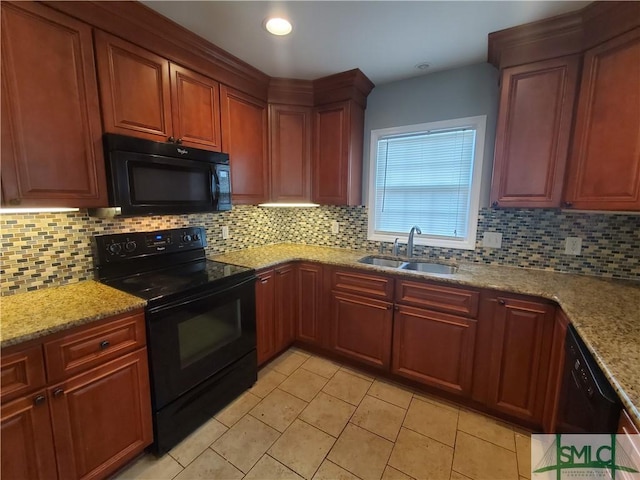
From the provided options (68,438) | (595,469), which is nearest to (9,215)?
(68,438)

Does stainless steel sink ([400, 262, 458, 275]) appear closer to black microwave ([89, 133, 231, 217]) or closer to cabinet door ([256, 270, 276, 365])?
cabinet door ([256, 270, 276, 365])

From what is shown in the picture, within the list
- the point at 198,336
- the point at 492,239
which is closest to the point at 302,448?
the point at 198,336

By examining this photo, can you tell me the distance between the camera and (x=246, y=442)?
1666 millimetres

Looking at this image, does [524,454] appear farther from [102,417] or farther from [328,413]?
[102,417]

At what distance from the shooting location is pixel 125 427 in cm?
141

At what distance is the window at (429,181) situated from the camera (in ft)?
7.38

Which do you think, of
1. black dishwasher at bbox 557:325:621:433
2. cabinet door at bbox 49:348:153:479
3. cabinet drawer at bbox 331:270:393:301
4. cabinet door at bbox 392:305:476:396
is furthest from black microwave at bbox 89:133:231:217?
black dishwasher at bbox 557:325:621:433

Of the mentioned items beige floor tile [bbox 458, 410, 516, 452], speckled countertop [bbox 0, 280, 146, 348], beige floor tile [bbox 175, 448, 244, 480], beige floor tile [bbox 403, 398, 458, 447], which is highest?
speckled countertop [bbox 0, 280, 146, 348]

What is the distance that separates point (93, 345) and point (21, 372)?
0.23m

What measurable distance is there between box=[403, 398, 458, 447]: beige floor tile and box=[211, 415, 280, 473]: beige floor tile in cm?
89

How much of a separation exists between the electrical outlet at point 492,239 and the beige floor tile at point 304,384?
1.67 m

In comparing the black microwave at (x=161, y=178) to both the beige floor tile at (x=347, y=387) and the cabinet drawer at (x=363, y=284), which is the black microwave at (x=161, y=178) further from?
the beige floor tile at (x=347, y=387)

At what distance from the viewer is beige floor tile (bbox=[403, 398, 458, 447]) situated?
5.66ft

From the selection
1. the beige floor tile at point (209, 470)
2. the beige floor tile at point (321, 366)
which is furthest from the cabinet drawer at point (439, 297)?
the beige floor tile at point (209, 470)
